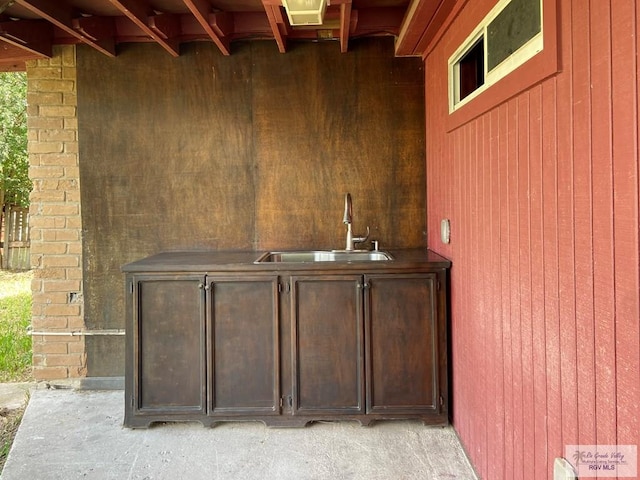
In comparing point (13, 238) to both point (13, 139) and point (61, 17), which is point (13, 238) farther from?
point (61, 17)

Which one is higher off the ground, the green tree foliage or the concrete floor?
the green tree foliage

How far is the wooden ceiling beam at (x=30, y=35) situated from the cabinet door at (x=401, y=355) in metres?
2.78

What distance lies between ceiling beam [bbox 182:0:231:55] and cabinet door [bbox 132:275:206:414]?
1.57 meters

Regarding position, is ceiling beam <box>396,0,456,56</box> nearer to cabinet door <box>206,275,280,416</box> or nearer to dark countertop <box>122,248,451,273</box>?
dark countertop <box>122,248,451,273</box>

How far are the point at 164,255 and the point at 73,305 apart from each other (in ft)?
2.75

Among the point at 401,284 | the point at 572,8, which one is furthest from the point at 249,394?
the point at 572,8

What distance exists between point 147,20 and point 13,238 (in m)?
6.22

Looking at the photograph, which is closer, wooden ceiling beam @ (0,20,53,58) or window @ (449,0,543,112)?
window @ (449,0,543,112)

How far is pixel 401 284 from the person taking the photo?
8.00 ft

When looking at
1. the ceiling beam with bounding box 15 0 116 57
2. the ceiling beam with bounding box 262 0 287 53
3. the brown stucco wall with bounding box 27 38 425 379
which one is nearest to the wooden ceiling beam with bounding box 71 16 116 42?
the ceiling beam with bounding box 15 0 116 57

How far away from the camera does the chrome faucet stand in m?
2.90

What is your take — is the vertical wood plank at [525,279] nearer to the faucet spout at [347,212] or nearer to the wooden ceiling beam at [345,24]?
the wooden ceiling beam at [345,24]

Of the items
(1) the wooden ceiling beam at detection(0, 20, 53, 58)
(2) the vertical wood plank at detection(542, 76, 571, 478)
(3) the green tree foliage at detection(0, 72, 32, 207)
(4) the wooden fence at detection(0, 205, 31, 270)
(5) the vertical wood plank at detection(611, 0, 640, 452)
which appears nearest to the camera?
(5) the vertical wood plank at detection(611, 0, 640, 452)

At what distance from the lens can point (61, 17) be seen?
8.29 ft
